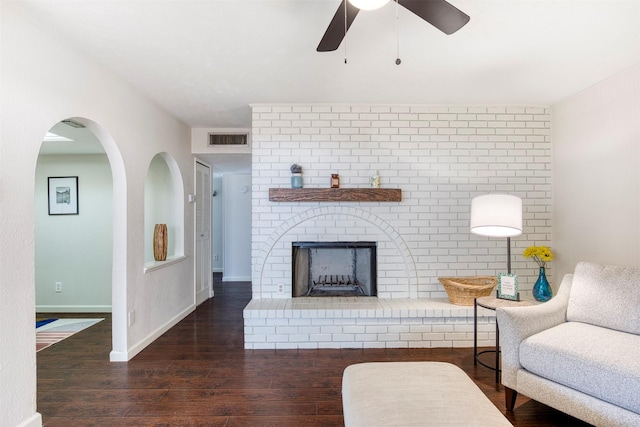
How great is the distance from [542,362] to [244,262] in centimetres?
518

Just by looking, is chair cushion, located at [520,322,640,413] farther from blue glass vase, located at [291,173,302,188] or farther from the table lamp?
blue glass vase, located at [291,173,302,188]

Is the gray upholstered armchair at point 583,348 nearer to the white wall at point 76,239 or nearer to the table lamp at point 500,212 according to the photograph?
the table lamp at point 500,212

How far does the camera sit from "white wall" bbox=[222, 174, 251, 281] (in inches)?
248

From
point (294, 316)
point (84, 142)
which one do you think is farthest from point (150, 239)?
point (294, 316)

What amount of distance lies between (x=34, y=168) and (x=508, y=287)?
10.5 feet

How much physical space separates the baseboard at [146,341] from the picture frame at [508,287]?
3.03m

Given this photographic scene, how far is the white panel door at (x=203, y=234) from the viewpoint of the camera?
180 inches

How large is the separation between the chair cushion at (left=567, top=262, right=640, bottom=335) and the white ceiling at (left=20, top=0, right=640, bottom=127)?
1507 millimetres

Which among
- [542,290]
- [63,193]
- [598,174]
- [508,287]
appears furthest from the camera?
[63,193]

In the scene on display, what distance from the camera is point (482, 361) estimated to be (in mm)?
2781

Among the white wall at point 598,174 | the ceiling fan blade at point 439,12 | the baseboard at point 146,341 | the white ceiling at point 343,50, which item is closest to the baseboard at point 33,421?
the baseboard at point 146,341

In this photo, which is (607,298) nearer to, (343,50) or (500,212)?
(500,212)

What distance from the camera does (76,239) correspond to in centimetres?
436

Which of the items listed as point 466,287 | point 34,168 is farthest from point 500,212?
point 34,168
